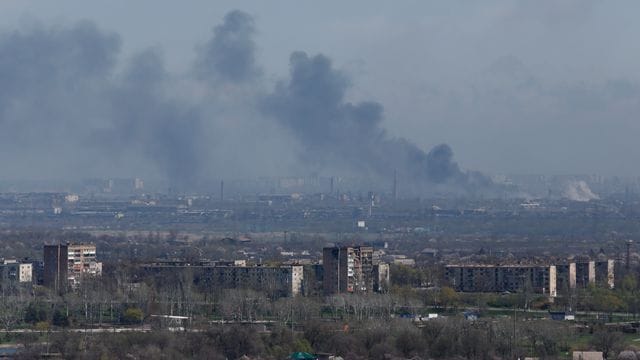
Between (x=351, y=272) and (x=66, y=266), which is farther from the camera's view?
(x=66, y=266)

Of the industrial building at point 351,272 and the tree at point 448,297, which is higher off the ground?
the industrial building at point 351,272

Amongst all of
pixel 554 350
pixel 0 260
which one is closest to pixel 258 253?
pixel 0 260

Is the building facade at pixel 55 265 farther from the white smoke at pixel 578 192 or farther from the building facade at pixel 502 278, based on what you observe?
the white smoke at pixel 578 192

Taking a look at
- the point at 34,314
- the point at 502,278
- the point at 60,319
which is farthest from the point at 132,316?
the point at 502,278

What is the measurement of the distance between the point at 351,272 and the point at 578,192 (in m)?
62.1

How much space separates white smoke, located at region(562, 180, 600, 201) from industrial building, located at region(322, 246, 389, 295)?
5702 centimetres

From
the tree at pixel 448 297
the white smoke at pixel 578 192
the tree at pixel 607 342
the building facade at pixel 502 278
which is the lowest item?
the tree at pixel 607 342

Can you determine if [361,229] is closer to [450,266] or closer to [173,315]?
[450,266]

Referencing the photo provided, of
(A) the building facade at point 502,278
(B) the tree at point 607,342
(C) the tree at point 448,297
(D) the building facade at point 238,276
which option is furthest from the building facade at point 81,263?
(B) the tree at point 607,342

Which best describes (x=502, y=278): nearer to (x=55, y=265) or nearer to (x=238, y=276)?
(x=238, y=276)

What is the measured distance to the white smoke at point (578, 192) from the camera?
96.0 meters

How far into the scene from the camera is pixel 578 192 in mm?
97812

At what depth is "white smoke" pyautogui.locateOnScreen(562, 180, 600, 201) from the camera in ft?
315

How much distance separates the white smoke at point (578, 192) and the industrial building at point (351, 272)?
57019 millimetres
